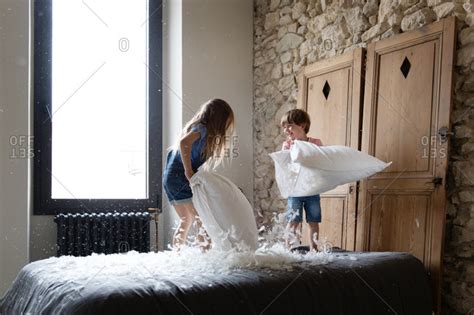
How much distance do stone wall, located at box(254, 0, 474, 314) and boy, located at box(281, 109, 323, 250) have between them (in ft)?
2.26

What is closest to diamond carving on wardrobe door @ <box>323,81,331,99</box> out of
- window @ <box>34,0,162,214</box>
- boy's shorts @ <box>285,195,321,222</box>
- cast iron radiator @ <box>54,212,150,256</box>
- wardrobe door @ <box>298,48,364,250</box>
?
wardrobe door @ <box>298,48,364,250</box>

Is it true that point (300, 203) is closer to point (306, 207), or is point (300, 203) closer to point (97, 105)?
point (306, 207)

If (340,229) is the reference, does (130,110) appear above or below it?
above

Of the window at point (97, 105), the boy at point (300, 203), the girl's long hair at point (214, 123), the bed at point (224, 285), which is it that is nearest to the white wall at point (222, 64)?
the window at point (97, 105)

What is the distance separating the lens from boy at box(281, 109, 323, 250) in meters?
3.11

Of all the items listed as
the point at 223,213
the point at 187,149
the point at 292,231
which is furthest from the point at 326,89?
the point at 223,213

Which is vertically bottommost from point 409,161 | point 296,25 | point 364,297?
point 364,297

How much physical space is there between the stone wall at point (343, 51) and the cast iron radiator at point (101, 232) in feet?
3.51

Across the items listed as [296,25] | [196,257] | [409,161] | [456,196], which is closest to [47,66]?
[296,25]

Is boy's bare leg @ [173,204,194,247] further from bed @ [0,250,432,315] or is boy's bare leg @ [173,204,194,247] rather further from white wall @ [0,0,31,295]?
white wall @ [0,0,31,295]

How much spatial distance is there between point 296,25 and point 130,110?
5.34ft

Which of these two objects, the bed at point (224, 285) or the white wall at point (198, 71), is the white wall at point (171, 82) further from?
the bed at point (224, 285)

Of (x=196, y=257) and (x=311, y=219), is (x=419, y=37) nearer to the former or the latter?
(x=311, y=219)

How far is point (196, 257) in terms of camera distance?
2.43 m
